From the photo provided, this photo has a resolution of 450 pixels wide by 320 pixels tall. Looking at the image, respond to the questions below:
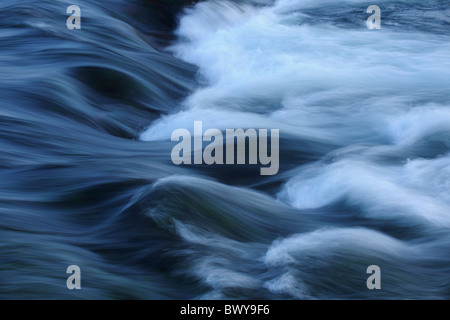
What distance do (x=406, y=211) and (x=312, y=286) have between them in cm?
167

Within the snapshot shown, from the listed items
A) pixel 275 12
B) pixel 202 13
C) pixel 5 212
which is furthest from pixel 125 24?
pixel 5 212

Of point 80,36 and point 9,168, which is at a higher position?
point 80,36

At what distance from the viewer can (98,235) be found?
17.4ft

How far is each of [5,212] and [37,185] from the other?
30.1 inches

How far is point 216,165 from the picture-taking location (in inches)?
271

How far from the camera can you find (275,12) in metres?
14.6

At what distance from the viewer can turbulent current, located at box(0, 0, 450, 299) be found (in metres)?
4.80

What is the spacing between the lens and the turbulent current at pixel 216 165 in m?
4.80

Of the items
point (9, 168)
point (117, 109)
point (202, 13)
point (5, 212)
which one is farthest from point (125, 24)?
point (5, 212)

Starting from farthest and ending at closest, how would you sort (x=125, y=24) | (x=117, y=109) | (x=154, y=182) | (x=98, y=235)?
(x=125, y=24) < (x=117, y=109) < (x=154, y=182) < (x=98, y=235)

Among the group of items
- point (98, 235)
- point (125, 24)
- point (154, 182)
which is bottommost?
point (98, 235)

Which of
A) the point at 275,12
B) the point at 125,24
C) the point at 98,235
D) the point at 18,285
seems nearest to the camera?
the point at 18,285

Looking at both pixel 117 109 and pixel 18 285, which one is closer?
pixel 18 285

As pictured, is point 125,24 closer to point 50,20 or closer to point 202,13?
point 50,20
